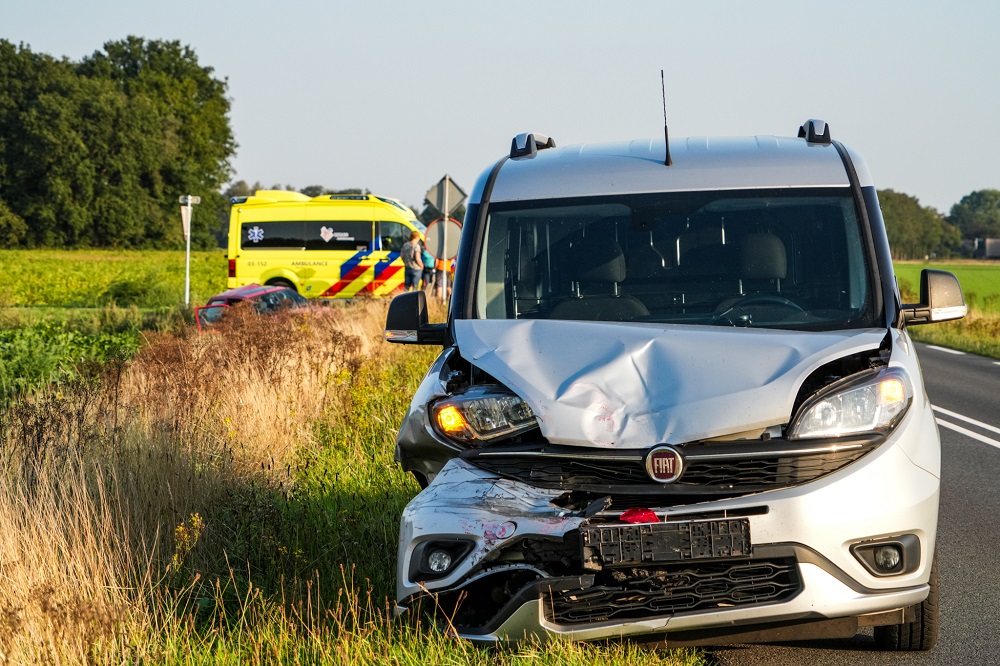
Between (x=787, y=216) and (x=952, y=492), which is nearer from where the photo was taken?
(x=787, y=216)

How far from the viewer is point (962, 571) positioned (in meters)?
5.77

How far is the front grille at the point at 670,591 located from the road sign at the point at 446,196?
621 inches

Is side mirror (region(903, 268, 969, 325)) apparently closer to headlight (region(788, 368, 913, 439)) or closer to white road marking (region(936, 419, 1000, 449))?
headlight (region(788, 368, 913, 439))

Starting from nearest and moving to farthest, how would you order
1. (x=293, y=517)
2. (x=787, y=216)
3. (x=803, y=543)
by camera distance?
1. (x=803, y=543)
2. (x=787, y=216)
3. (x=293, y=517)

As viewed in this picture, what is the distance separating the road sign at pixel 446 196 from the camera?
63.3 feet

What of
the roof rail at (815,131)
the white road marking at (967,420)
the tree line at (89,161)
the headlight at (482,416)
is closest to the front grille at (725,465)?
the headlight at (482,416)

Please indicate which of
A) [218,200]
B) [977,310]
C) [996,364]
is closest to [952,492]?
[996,364]

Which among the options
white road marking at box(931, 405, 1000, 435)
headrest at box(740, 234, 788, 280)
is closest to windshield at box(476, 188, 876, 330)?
headrest at box(740, 234, 788, 280)

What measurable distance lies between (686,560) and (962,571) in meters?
2.77

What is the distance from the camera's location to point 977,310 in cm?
3366

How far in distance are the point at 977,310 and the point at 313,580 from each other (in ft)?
105

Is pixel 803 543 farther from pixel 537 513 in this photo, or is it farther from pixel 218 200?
pixel 218 200

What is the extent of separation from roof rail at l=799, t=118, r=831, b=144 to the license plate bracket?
2.61 m

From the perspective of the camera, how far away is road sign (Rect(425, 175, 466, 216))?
19281mm
